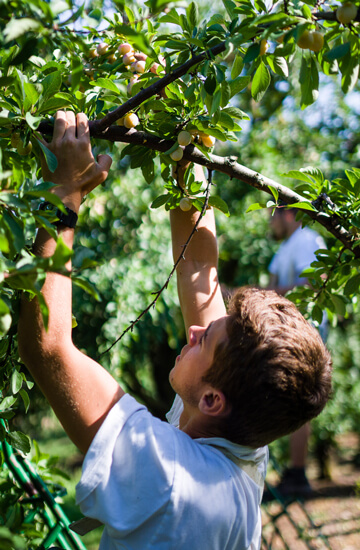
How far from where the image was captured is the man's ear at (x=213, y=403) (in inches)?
41.6

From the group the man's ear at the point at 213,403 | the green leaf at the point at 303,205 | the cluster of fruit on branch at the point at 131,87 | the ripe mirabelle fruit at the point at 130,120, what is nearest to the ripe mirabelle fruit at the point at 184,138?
the cluster of fruit on branch at the point at 131,87

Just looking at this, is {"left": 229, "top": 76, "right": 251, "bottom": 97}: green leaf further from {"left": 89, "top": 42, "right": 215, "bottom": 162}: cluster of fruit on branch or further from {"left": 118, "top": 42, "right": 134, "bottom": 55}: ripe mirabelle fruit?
{"left": 118, "top": 42, "right": 134, "bottom": 55}: ripe mirabelle fruit

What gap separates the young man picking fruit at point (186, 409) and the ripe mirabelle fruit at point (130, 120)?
0.34 feet

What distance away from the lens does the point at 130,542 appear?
920mm

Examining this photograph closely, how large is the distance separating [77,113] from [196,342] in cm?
56

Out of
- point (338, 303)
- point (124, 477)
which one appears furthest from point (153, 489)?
point (338, 303)

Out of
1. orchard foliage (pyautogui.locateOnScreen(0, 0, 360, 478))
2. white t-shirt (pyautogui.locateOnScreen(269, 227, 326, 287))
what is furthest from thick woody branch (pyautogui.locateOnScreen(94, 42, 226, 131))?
white t-shirt (pyautogui.locateOnScreen(269, 227, 326, 287))

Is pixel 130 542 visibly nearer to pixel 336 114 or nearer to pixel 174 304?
pixel 174 304

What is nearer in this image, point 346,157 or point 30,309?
point 30,309

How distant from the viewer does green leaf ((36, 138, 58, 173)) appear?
3.18 ft

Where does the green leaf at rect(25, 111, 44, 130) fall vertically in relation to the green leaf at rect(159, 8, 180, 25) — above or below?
below

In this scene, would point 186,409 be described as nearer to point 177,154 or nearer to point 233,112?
point 177,154

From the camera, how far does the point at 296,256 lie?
10.9 ft

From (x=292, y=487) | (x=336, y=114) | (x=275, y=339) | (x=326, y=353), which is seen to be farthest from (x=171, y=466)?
(x=336, y=114)
